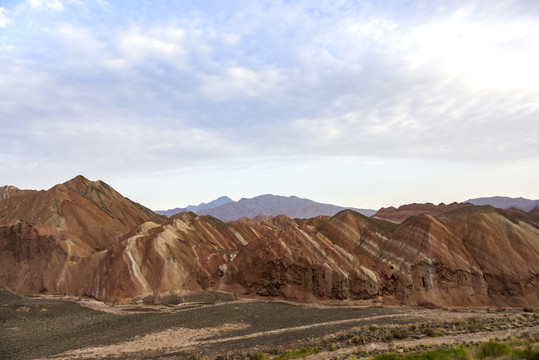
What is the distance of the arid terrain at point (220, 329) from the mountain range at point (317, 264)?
4.51 m

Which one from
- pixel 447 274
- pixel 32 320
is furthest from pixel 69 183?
pixel 447 274

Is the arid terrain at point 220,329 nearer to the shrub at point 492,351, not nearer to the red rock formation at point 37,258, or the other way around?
the shrub at point 492,351

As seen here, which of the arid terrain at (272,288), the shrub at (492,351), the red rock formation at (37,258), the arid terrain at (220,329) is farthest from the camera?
the red rock formation at (37,258)

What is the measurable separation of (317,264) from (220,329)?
19887 mm

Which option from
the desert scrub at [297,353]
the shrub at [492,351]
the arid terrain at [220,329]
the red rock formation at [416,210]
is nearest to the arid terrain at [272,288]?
the arid terrain at [220,329]

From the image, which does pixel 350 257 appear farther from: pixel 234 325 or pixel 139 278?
pixel 139 278

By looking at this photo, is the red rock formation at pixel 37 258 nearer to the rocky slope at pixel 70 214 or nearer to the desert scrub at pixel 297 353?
the rocky slope at pixel 70 214

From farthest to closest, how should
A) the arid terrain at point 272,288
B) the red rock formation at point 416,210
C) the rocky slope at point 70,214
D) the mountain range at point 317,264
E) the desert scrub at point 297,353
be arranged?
the red rock formation at point 416,210 < the rocky slope at point 70,214 < the mountain range at point 317,264 < the arid terrain at point 272,288 < the desert scrub at point 297,353

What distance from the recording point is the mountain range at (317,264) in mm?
51594

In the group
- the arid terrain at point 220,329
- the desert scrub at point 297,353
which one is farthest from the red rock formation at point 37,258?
the desert scrub at point 297,353

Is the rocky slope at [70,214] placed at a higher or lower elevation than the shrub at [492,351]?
higher

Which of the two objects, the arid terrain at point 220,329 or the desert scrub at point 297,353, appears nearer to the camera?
the desert scrub at point 297,353

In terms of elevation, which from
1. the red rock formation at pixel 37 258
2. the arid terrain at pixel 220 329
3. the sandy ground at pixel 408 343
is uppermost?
the red rock formation at pixel 37 258

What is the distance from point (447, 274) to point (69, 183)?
8965 cm
